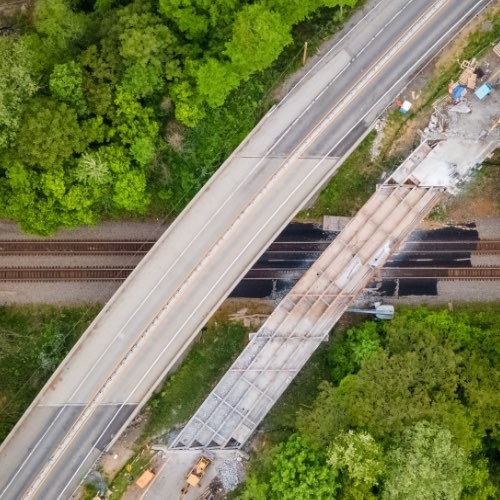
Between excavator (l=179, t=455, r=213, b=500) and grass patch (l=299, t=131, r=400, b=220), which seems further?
grass patch (l=299, t=131, r=400, b=220)

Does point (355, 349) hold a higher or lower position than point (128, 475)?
higher

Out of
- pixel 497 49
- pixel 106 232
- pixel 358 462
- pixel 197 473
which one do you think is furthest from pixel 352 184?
pixel 197 473

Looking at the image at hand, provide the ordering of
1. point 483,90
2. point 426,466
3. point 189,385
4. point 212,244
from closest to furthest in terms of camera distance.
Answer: point 426,466 < point 212,244 < point 483,90 < point 189,385

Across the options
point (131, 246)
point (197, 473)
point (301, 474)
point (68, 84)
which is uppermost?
point (68, 84)

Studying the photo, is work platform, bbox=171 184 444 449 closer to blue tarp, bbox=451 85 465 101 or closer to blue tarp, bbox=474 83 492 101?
blue tarp, bbox=451 85 465 101

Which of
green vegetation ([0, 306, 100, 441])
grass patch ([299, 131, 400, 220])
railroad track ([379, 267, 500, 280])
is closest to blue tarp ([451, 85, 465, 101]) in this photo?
grass patch ([299, 131, 400, 220])

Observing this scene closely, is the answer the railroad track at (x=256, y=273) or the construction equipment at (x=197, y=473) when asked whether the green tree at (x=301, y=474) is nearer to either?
the construction equipment at (x=197, y=473)

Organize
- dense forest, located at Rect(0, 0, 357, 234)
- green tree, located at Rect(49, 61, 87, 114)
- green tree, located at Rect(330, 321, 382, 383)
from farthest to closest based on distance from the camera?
green tree, located at Rect(330, 321, 382, 383) → green tree, located at Rect(49, 61, 87, 114) → dense forest, located at Rect(0, 0, 357, 234)

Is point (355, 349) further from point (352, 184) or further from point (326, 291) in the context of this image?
point (352, 184)
